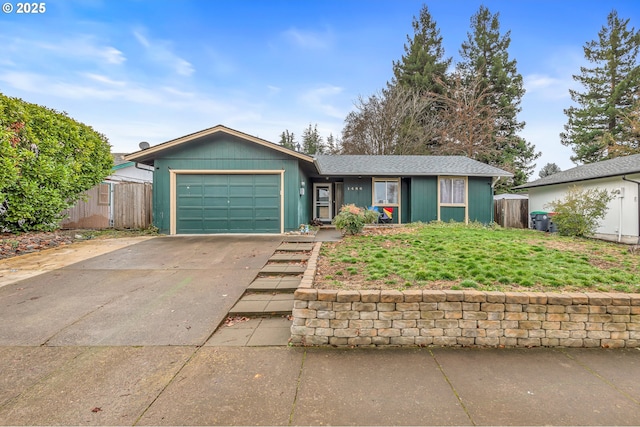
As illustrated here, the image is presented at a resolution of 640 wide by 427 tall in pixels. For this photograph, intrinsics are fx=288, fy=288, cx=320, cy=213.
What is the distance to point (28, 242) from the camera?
7223 millimetres

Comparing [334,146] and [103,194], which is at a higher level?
[334,146]

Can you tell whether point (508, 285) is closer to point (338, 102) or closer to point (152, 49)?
point (152, 49)

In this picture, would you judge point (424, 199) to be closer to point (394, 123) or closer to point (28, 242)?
point (394, 123)

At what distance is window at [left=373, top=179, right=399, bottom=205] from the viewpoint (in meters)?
12.9

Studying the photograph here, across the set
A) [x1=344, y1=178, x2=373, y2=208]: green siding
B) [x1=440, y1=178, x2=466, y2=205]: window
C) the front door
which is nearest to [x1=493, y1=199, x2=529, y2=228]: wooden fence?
[x1=440, y1=178, x2=466, y2=205]: window

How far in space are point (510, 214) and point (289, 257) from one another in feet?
Answer: 41.5

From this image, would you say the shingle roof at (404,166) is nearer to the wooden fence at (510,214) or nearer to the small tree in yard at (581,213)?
the wooden fence at (510,214)

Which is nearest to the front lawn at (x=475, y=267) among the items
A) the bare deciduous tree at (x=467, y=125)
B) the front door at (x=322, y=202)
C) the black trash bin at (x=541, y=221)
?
the black trash bin at (x=541, y=221)

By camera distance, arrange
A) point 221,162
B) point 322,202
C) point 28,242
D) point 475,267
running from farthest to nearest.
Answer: point 322,202, point 221,162, point 28,242, point 475,267

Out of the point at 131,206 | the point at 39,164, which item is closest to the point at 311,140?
the point at 131,206

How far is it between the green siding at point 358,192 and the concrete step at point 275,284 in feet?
27.8

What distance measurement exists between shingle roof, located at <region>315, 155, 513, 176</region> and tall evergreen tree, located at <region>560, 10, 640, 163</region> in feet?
48.4

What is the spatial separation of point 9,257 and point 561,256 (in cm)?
1123

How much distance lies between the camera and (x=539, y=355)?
2795 mm
